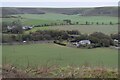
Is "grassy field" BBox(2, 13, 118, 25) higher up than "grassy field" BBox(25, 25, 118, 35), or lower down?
higher up

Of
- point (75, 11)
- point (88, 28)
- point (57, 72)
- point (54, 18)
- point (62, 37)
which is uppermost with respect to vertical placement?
point (75, 11)

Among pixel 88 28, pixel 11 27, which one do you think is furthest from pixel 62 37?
pixel 11 27

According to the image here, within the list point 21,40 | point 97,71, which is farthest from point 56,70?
point 21,40

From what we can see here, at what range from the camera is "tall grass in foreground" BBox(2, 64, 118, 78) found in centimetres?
486

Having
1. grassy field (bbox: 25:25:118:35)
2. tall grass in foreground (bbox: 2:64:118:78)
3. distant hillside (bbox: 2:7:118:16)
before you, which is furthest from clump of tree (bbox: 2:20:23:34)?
tall grass in foreground (bbox: 2:64:118:78)

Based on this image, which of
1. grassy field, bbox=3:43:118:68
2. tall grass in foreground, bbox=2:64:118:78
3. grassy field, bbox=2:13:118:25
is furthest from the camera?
grassy field, bbox=2:13:118:25

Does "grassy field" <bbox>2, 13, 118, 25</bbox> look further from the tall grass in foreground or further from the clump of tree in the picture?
the tall grass in foreground

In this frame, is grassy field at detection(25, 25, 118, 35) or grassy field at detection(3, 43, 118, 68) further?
grassy field at detection(25, 25, 118, 35)

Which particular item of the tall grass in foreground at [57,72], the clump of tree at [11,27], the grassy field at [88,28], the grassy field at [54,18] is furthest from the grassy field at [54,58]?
the grassy field at [54,18]

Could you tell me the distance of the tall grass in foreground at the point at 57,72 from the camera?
4.86 metres

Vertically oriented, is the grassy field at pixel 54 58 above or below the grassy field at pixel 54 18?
below

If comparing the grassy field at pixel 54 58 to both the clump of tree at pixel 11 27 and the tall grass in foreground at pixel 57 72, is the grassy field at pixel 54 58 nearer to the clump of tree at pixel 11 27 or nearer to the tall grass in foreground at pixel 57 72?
the tall grass in foreground at pixel 57 72

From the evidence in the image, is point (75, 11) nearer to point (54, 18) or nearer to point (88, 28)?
point (88, 28)

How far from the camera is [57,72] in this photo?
511 centimetres
